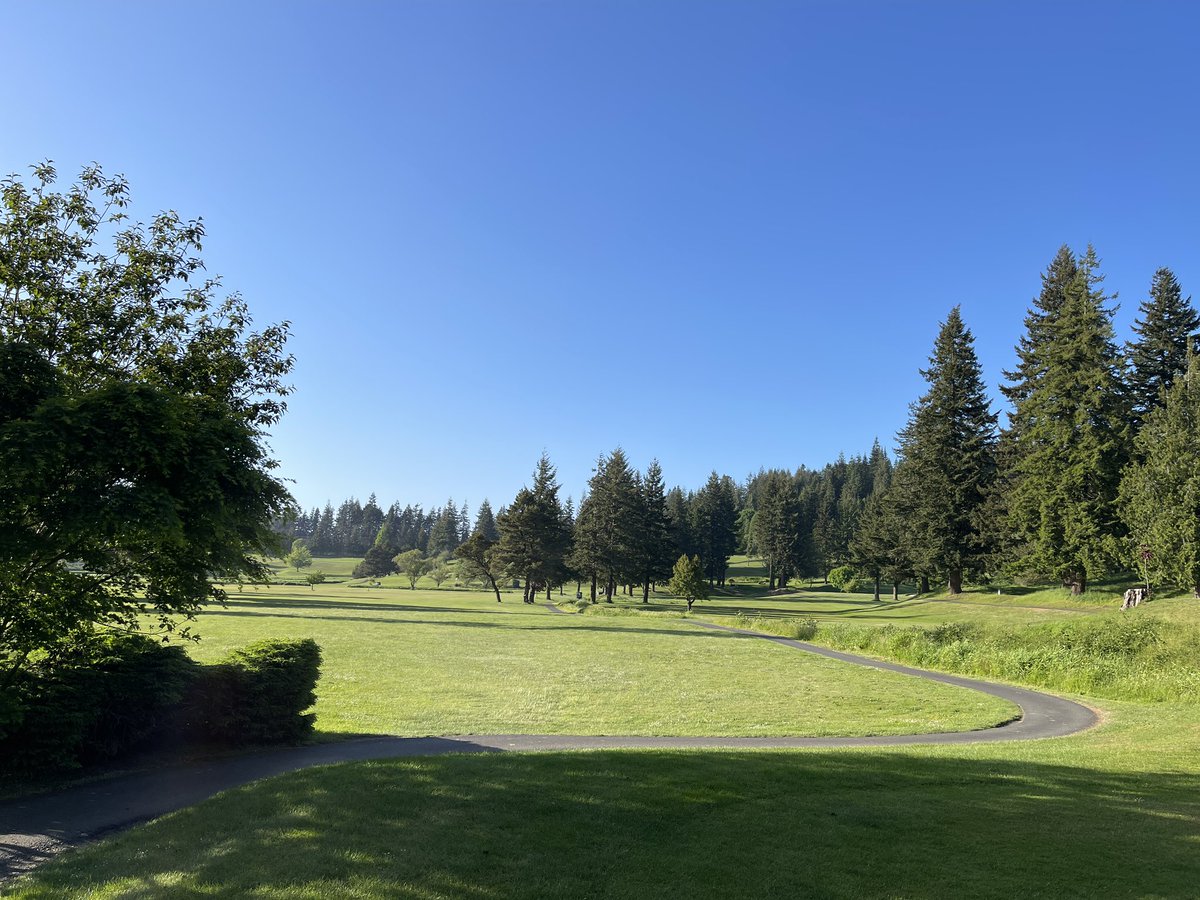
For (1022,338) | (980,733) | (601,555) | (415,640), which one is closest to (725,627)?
(415,640)

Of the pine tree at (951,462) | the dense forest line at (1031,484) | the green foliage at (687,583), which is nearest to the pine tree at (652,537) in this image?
the dense forest line at (1031,484)

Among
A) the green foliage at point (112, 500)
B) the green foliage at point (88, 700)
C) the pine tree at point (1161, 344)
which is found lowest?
the green foliage at point (88, 700)

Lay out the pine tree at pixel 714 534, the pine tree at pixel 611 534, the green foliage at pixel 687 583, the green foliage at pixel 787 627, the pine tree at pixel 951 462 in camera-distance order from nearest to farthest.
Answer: the green foliage at pixel 787 627 < the pine tree at pixel 951 462 < the green foliage at pixel 687 583 < the pine tree at pixel 611 534 < the pine tree at pixel 714 534

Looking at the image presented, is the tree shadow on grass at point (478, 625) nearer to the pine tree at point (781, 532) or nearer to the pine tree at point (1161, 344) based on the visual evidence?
the pine tree at point (1161, 344)

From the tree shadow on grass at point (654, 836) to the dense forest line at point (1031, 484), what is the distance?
13791mm

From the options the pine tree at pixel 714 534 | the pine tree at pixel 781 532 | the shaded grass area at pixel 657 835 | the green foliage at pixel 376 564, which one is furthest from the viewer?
the green foliage at pixel 376 564

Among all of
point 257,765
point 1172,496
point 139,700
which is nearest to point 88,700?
point 139,700

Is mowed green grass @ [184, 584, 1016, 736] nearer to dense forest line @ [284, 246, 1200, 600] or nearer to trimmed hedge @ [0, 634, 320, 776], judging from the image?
trimmed hedge @ [0, 634, 320, 776]

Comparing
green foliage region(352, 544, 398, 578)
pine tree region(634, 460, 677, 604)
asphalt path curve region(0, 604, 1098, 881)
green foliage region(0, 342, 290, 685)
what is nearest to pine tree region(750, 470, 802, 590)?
pine tree region(634, 460, 677, 604)

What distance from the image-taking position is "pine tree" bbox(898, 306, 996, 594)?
56219mm

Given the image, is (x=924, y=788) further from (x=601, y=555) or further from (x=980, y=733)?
(x=601, y=555)

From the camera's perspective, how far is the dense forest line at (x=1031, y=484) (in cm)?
3809

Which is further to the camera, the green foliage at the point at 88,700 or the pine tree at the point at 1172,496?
the pine tree at the point at 1172,496

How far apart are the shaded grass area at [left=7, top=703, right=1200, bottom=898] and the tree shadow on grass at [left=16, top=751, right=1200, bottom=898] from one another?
3 centimetres
